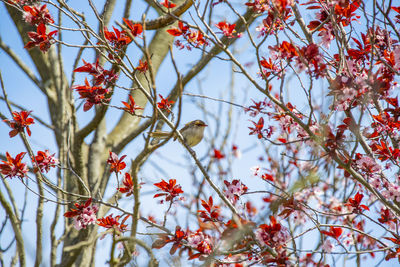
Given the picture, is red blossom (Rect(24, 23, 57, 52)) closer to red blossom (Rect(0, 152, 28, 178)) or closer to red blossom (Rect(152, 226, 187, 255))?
red blossom (Rect(0, 152, 28, 178))

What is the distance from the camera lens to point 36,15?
112 inches

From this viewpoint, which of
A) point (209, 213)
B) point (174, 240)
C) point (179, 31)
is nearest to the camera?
point (174, 240)

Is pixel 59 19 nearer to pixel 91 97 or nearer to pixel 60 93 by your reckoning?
pixel 60 93

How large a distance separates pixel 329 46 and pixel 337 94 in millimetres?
831

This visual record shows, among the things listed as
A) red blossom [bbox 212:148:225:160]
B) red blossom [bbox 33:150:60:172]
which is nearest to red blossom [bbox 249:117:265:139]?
red blossom [bbox 33:150:60:172]

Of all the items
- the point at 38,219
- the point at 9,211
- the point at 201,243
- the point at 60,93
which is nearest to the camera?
the point at 201,243

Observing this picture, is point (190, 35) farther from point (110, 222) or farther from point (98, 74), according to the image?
point (110, 222)

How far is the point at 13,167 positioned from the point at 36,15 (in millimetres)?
1148

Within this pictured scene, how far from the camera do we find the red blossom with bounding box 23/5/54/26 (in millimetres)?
2832

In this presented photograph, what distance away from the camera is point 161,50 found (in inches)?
203

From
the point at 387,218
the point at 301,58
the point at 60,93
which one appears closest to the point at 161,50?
the point at 60,93

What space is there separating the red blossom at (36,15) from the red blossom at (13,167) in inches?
39.4

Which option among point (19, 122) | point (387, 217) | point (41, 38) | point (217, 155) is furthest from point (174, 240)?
point (217, 155)

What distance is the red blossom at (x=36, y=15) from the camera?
283 cm
